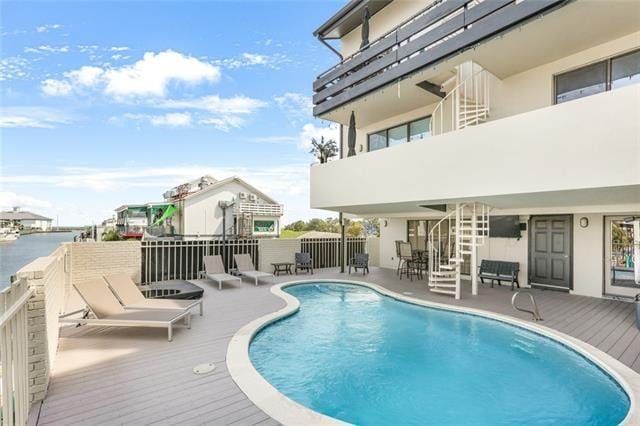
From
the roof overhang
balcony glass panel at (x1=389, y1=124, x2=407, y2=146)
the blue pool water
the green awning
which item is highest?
the roof overhang

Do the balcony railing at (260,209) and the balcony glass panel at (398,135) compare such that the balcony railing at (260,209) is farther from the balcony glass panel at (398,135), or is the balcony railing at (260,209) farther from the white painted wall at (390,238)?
the balcony glass panel at (398,135)

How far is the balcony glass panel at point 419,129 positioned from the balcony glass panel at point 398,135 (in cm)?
28

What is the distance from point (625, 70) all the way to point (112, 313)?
12.1m

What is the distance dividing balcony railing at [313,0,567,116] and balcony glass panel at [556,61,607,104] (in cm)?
261

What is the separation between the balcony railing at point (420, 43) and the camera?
714 cm

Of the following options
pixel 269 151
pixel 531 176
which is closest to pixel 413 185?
pixel 531 176

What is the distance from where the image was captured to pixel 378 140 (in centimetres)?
1383

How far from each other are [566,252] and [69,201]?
35.3 m

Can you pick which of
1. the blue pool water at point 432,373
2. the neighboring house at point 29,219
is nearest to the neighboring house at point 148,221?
the blue pool water at point 432,373

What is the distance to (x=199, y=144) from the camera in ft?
97.8

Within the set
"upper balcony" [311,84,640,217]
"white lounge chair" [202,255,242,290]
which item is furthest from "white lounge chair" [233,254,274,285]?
"upper balcony" [311,84,640,217]

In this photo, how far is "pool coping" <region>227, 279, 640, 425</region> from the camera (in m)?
3.40

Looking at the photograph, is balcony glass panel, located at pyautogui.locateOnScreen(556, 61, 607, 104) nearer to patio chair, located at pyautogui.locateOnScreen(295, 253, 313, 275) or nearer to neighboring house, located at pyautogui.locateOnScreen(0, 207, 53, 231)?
patio chair, located at pyautogui.locateOnScreen(295, 253, 313, 275)

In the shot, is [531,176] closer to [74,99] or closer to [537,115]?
[537,115]
